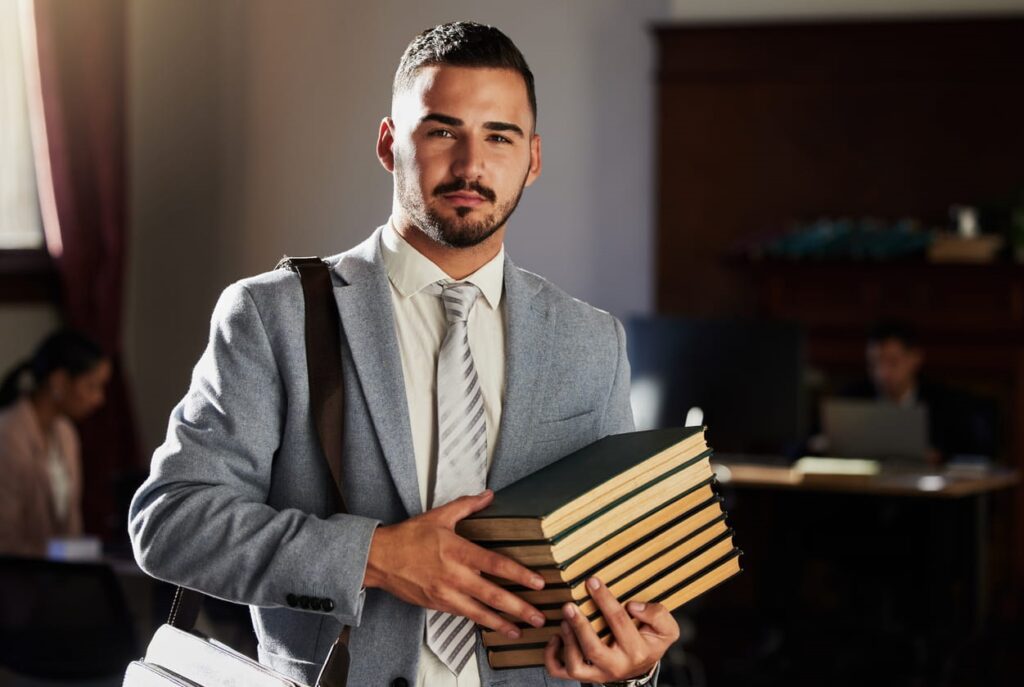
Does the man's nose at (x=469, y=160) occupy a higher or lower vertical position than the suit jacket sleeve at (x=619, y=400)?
higher

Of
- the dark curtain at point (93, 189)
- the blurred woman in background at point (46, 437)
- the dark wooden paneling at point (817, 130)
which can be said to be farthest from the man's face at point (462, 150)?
the dark wooden paneling at point (817, 130)

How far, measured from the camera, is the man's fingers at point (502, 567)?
52.4 inches

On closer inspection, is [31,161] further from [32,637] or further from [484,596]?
[484,596]

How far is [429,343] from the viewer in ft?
5.20

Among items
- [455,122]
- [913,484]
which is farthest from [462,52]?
[913,484]

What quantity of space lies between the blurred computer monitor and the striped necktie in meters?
4.62

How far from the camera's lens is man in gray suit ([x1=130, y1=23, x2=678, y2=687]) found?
4.59ft

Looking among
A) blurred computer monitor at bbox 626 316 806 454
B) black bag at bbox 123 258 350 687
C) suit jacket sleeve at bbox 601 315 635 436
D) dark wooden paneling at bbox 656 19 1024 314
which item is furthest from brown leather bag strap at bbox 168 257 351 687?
dark wooden paneling at bbox 656 19 1024 314

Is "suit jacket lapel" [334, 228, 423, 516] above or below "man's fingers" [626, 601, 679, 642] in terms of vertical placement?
above

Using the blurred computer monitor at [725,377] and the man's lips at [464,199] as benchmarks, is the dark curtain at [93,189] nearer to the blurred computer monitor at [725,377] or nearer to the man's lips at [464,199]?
the blurred computer monitor at [725,377]

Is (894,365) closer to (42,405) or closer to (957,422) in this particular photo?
(957,422)

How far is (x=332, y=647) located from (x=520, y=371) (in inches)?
14.1

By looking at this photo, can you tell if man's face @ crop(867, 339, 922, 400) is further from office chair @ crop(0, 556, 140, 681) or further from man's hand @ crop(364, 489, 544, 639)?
man's hand @ crop(364, 489, 544, 639)

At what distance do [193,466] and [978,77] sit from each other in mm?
6709
